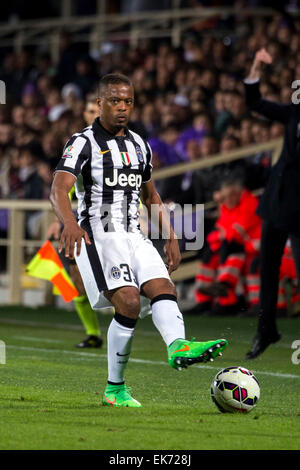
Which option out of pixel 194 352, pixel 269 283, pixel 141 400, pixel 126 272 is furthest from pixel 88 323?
pixel 194 352

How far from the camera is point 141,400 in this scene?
629 centimetres

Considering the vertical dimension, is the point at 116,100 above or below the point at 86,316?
above

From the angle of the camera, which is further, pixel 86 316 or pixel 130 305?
pixel 86 316

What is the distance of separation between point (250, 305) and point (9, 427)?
729 centimetres

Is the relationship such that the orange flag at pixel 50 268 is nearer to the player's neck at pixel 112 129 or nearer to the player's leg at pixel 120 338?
the player's neck at pixel 112 129

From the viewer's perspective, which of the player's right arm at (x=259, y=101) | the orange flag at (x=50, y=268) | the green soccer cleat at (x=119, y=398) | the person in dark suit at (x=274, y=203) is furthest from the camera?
the orange flag at (x=50, y=268)

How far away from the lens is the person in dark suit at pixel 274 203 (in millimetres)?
7957

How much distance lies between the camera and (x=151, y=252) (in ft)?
19.7

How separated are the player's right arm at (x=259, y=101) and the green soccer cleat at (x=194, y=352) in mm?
3020

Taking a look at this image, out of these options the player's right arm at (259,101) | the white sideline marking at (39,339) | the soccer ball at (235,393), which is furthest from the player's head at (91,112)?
the soccer ball at (235,393)

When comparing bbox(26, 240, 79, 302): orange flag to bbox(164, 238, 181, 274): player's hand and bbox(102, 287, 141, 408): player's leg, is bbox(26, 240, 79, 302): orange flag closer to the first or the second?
bbox(164, 238, 181, 274): player's hand

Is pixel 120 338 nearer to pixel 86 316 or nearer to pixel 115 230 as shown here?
pixel 115 230

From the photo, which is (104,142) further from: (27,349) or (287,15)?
(287,15)

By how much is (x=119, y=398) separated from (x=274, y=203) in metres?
2.55
